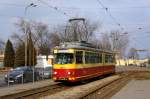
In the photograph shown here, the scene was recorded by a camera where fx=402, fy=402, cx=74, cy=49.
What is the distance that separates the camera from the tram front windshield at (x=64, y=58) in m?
29.9

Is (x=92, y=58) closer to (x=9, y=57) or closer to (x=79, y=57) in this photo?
(x=79, y=57)

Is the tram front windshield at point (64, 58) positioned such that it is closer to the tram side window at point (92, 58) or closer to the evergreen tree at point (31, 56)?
the tram side window at point (92, 58)

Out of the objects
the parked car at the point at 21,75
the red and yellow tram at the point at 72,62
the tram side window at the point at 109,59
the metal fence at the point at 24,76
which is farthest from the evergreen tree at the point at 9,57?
the red and yellow tram at the point at 72,62

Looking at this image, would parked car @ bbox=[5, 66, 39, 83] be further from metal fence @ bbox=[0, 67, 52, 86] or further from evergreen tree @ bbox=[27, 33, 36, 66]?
evergreen tree @ bbox=[27, 33, 36, 66]

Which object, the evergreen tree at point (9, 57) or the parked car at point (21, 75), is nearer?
the parked car at point (21, 75)

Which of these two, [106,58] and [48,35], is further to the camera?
[48,35]

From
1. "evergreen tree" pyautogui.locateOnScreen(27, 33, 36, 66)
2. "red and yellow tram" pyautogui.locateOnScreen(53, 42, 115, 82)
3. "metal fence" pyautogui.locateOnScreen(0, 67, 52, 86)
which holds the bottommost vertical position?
"metal fence" pyautogui.locateOnScreen(0, 67, 52, 86)

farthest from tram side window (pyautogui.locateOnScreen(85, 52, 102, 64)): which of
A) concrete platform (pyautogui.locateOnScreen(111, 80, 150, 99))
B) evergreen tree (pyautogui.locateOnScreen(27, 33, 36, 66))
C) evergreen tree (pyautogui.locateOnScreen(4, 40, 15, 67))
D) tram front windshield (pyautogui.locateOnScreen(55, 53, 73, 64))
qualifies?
evergreen tree (pyautogui.locateOnScreen(4, 40, 15, 67))

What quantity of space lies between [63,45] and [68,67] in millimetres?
1905

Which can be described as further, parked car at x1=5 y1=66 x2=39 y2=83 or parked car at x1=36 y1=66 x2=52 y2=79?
parked car at x1=36 y1=66 x2=52 y2=79

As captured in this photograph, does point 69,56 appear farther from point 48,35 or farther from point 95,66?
point 48,35

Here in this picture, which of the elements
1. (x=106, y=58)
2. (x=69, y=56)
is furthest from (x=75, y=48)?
(x=106, y=58)

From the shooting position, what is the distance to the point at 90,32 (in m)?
96.2

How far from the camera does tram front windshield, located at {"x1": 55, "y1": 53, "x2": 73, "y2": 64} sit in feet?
98.0
